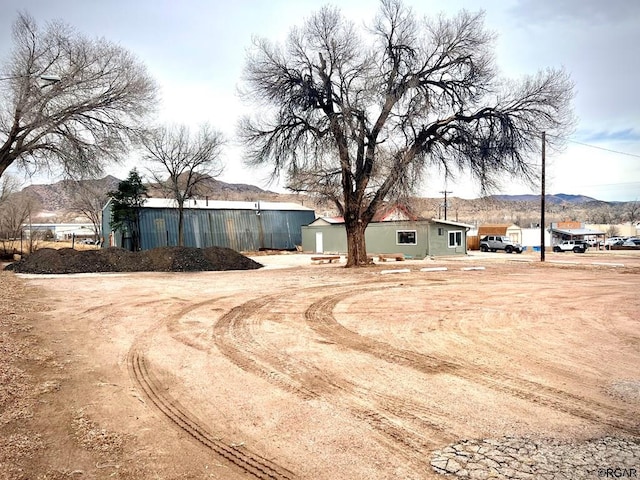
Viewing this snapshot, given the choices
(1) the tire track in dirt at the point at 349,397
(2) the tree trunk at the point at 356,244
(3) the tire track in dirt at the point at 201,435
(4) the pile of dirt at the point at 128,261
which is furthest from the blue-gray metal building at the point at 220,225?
(3) the tire track in dirt at the point at 201,435

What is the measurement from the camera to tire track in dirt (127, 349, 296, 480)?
3504mm

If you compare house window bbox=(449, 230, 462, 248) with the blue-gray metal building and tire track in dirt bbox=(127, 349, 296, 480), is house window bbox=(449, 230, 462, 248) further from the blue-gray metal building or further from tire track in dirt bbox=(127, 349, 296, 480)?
tire track in dirt bbox=(127, 349, 296, 480)

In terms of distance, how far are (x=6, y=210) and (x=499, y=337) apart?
232 ft

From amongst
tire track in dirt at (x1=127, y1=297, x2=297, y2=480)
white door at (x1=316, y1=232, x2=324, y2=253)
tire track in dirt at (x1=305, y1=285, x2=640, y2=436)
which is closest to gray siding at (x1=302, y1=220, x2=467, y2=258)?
white door at (x1=316, y1=232, x2=324, y2=253)

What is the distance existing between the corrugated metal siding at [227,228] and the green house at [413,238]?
7421 millimetres

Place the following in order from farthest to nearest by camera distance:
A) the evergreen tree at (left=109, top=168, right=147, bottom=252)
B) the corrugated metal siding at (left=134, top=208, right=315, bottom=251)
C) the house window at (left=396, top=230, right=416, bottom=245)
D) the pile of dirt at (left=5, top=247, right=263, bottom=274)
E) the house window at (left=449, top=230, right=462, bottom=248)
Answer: the corrugated metal siding at (left=134, top=208, right=315, bottom=251)
the house window at (left=449, top=230, right=462, bottom=248)
the evergreen tree at (left=109, top=168, right=147, bottom=252)
the house window at (left=396, top=230, right=416, bottom=245)
the pile of dirt at (left=5, top=247, right=263, bottom=274)

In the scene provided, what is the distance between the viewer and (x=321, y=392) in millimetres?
5199

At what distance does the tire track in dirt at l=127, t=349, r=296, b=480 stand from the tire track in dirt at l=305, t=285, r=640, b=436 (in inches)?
Result: 116

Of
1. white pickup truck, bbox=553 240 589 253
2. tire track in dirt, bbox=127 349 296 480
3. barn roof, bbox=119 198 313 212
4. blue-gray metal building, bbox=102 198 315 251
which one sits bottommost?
tire track in dirt, bbox=127 349 296 480

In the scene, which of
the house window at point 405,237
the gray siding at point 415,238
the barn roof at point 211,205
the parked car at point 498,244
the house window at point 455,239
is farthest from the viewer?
the parked car at point 498,244

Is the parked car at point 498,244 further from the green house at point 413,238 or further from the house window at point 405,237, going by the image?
the house window at point 405,237

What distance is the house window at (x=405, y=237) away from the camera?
35156mm

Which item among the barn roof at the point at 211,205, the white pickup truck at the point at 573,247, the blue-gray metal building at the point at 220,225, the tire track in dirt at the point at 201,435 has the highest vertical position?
the barn roof at the point at 211,205

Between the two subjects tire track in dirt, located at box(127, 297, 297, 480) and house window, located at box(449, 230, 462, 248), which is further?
house window, located at box(449, 230, 462, 248)
